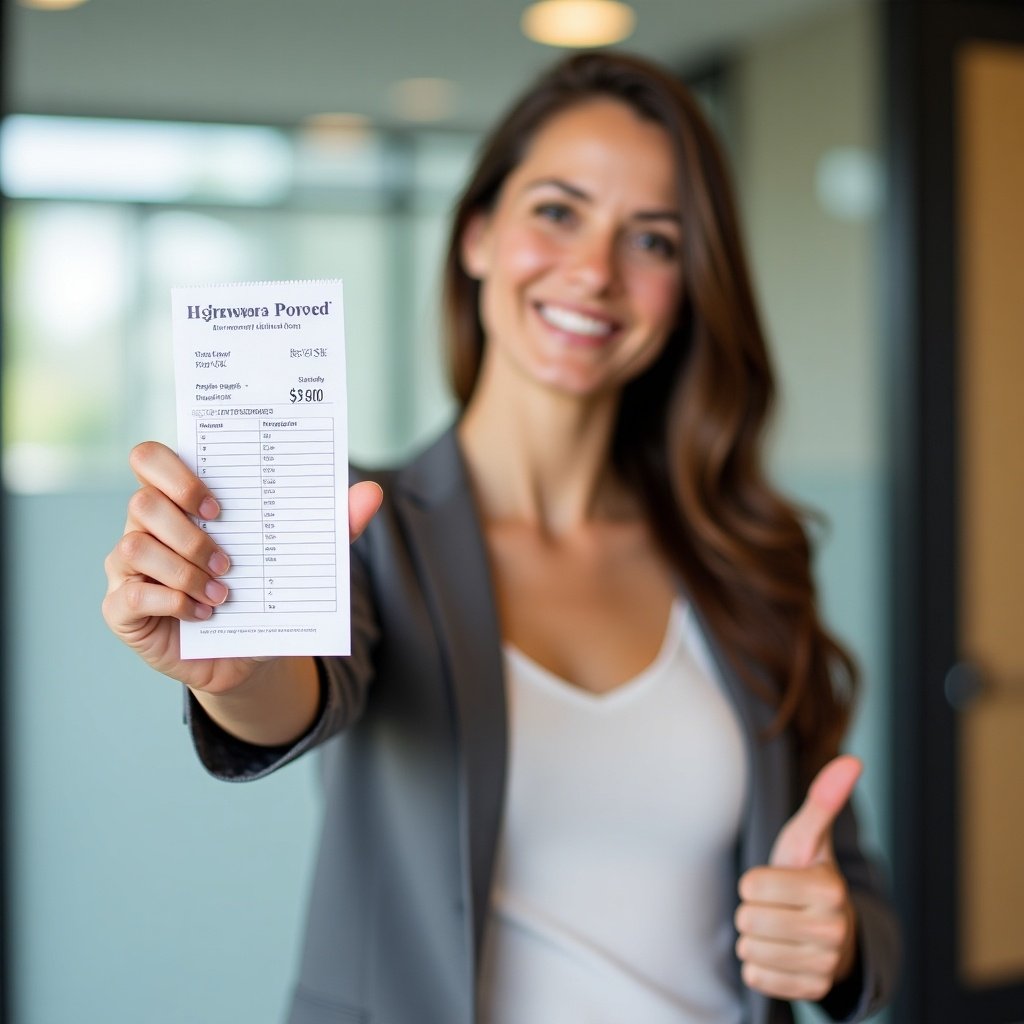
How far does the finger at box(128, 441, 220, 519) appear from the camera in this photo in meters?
0.76

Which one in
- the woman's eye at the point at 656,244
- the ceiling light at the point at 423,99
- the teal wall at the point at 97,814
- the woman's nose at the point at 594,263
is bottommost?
the teal wall at the point at 97,814

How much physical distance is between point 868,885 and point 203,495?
3.08 feet

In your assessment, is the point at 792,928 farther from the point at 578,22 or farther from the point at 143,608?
the point at 578,22

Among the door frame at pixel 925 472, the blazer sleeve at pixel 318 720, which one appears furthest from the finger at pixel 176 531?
the door frame at pixel 925 472

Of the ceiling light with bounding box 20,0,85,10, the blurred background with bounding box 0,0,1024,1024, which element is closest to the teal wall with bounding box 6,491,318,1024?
the blurred background with bounding box 0,0,1024,1024

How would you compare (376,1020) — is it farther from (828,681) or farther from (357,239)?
(357,239)

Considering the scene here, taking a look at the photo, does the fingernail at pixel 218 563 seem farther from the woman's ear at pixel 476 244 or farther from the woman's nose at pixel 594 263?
the woman's ear at pixel 476 244

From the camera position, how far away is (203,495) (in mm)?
772

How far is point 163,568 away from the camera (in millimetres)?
772

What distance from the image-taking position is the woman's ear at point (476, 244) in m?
1.51

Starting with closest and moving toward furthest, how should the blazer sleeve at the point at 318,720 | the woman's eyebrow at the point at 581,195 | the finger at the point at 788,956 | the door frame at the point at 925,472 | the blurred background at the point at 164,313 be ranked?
the blazer sleeve at the point at 318,720, the finger at the point at 788,956, the woman's eyebrow at the point at 581,195, the blurred background at the point at 164,313, the door frame at the point at 925,472

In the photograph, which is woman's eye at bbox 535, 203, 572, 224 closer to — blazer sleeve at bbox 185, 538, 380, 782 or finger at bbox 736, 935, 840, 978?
blazer sleeve at bbox 185, 538, 380, 782

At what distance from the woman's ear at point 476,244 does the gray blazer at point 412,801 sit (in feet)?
1.24

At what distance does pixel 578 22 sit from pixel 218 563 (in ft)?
6.37
